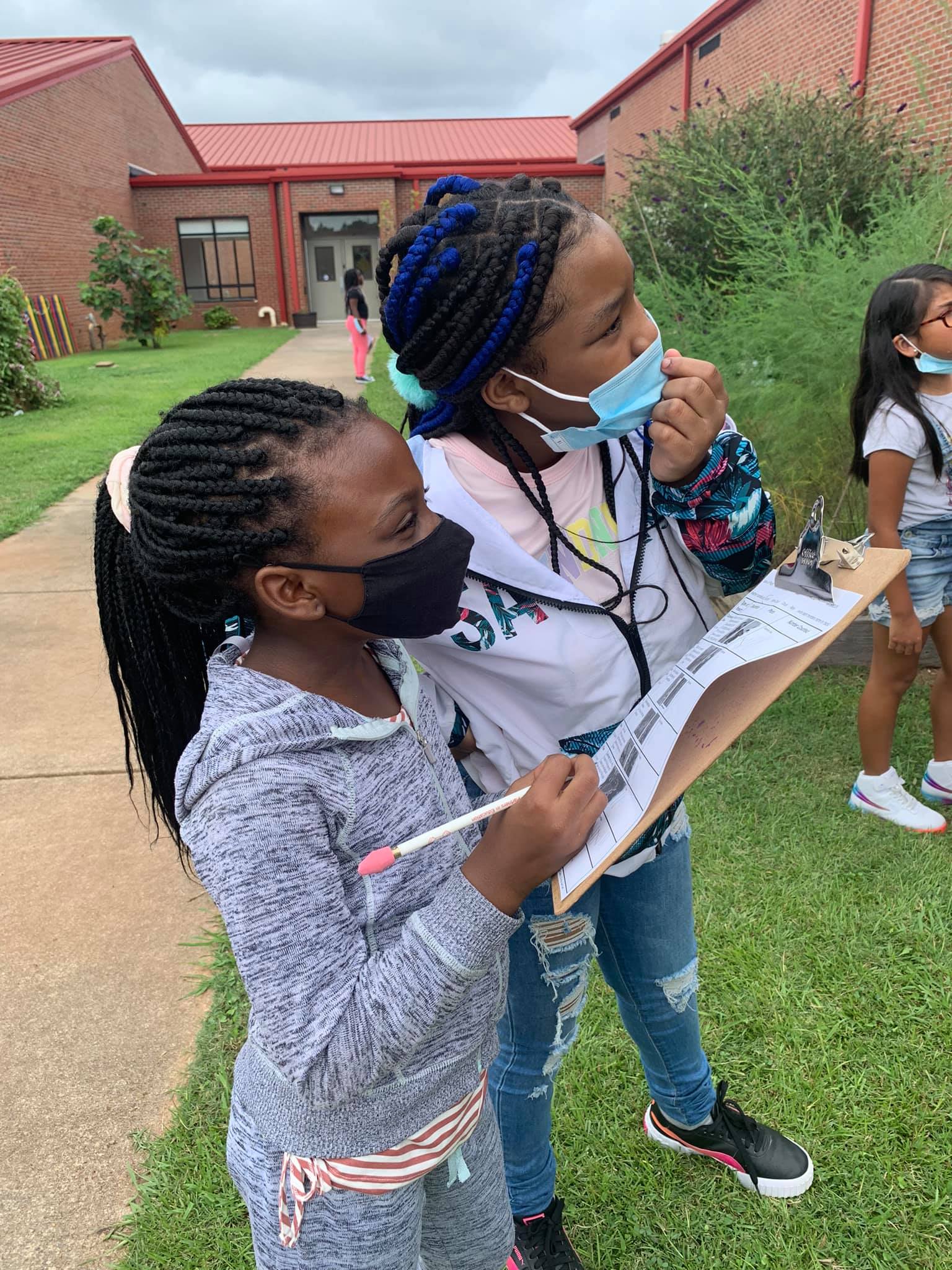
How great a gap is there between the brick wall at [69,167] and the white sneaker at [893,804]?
69.9ft

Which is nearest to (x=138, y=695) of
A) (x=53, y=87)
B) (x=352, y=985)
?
(x=352, y=985)

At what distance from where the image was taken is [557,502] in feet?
4.89

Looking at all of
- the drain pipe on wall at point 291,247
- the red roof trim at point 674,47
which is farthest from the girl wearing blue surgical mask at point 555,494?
the drain pipe on wall at point 291,247

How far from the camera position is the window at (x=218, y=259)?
91.5 feet

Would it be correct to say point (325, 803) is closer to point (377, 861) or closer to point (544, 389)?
point (377, 861)

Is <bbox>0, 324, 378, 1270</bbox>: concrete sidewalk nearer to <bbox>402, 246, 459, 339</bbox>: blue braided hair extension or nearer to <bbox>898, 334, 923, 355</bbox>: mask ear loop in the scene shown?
<bbox>402, 246, 459, 339</bbox>: blue braided hair extension

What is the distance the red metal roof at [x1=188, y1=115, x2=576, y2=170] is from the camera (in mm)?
31047

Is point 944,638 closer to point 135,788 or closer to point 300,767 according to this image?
point 300,767

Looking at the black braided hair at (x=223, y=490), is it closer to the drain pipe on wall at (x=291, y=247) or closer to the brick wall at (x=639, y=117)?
the brick wall at (x=639, y=117)

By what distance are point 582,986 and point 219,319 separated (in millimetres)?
28385

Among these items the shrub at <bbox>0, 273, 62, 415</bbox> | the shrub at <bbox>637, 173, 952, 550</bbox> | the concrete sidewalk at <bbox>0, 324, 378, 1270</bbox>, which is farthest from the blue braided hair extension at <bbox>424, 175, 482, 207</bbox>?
the shrub at <bbox>0, 273, 62, 415</bbox>

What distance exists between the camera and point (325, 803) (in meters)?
1.03

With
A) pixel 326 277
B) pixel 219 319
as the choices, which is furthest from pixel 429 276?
pixel 326 277

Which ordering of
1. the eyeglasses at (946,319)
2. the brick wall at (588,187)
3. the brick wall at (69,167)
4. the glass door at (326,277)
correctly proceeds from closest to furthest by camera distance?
the eyeglasses at (946,319) → the brick wall at (69,167) → the brick wall at (588,187) → the glass door at (326,277)
